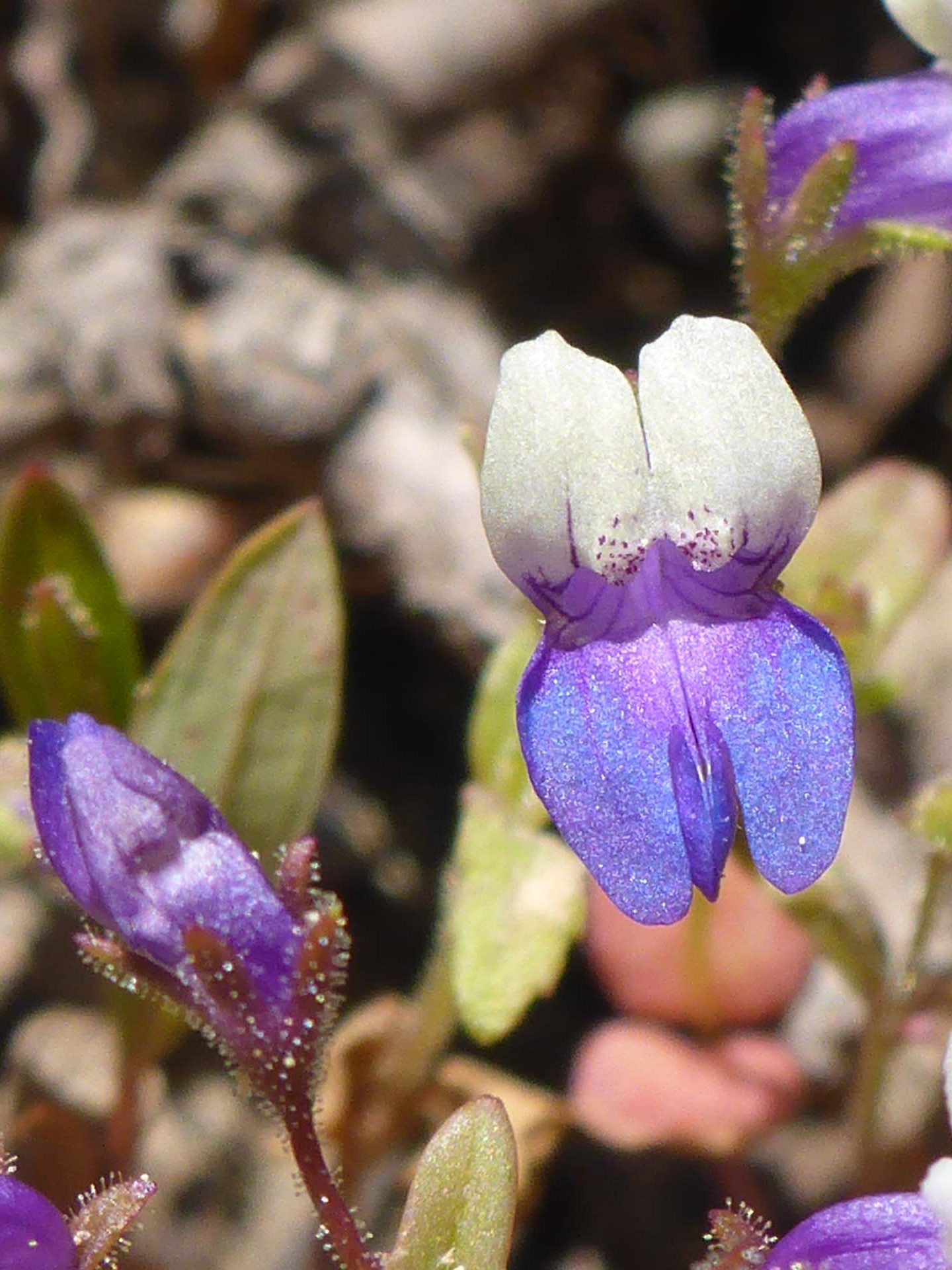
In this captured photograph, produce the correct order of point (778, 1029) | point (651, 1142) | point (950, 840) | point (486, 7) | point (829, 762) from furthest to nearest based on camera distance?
point (486, 7) → point (778, 1029) → point (651, 1142) → point (950, 840) → point (829, 762)

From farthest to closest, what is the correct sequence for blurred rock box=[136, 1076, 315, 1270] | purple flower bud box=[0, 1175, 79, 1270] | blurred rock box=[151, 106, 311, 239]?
blurred rock box=[151, 106, 311, 239], blurred rock box=[136, 1076, 315, 1270], purple flower bud box=[0, 1175, 79, 1270]

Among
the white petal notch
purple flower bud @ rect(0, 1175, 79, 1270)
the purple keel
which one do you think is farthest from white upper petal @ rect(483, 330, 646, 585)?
purple flower bud @ rect(0, 1175, 79, 1270)

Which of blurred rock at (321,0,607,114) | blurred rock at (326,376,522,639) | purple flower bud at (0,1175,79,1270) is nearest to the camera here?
purple flower bud at (0,1175,79,1270)

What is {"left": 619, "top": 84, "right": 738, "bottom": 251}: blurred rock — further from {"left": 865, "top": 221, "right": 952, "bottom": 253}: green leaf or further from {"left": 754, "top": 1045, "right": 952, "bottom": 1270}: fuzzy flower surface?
{"left": 754, "top": 1045, "right": 952, "bottom": 1270}: fuzzy flower surface

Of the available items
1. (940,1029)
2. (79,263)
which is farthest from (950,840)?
(79,263)

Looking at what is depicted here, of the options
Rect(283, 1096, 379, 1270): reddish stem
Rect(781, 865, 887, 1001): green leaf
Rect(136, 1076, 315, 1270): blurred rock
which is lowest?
Rect(136, 1076, 315, 1270): blurred rock

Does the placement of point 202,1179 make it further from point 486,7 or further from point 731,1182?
point 486,7

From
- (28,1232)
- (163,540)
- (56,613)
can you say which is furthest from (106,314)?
(28,1232)
